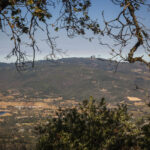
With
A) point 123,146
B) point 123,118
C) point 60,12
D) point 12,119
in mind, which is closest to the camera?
point 60,12

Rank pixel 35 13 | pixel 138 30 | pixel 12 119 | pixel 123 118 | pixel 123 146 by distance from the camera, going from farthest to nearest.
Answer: pixel 12 119
pixel 123 118
pixel 123 146
pixel 138 30
pixel 35 13

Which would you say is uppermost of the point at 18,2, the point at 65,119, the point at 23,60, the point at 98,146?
the point at 18,2

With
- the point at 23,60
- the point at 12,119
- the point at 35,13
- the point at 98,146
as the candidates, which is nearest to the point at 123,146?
the point at 98,146

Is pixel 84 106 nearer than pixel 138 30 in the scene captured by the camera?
No

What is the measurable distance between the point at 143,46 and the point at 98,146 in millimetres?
4992

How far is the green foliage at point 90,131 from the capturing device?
8602mm

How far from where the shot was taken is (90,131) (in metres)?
8.91

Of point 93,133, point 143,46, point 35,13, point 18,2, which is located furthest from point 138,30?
point 93,133

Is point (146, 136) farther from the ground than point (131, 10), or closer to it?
closer to it

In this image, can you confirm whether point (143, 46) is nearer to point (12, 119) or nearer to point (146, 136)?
point (146, 136)

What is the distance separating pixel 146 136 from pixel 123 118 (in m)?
1.95

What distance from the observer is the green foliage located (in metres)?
8.60

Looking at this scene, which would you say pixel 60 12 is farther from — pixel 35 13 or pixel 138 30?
pixel 138 30

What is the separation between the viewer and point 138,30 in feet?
18.4
